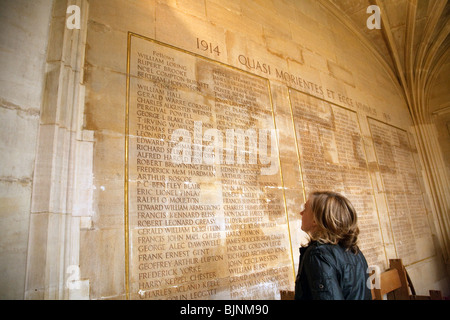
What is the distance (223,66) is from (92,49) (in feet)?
4.95

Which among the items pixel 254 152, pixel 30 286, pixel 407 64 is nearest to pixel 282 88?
pixel 254 152

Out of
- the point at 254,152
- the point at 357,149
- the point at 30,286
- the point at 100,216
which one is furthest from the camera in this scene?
the point at 357,149

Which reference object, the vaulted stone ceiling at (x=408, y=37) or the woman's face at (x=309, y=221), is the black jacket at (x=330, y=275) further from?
the vaulted stone ceiling at (x=408, y=37)

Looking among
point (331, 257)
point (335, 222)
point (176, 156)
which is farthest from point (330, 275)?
point (176, 156)

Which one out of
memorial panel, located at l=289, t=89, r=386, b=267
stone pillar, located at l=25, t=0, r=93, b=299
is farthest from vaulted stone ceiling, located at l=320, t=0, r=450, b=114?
stone pillar, located at l=25, t=0, r=93, b=299

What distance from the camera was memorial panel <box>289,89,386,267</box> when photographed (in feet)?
12.9

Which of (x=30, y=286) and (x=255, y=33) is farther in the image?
(x=255, y=33)

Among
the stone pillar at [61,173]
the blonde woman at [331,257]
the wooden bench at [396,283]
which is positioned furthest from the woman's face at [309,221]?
the wooden bench at [396,283]

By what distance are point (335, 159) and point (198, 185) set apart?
2.60 metres

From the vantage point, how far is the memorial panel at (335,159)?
3939mm

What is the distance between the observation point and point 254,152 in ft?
10.7

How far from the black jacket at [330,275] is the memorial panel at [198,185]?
3.94 ft

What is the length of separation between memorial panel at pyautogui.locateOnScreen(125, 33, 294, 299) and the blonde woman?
1.16 metres

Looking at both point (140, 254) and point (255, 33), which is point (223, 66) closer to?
point (255, 33)
